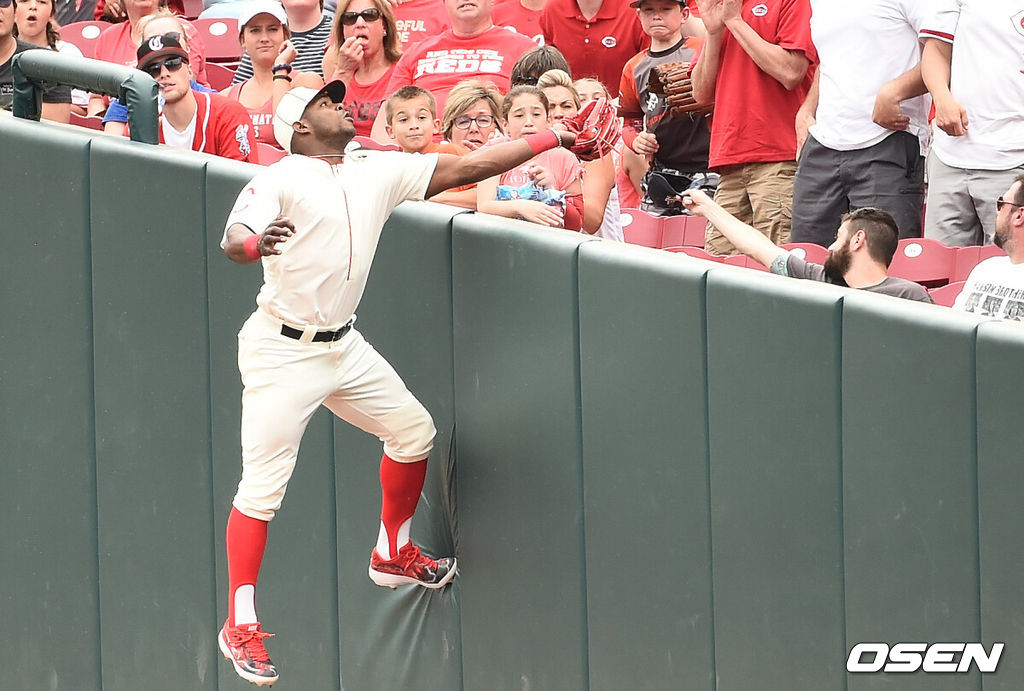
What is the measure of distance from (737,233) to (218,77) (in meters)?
4.62

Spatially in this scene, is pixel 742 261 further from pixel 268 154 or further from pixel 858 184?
pixel 268 154

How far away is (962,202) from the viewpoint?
560 centimetres

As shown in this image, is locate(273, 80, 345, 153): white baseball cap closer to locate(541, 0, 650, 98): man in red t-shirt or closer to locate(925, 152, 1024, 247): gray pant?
locate(925, 152, 1024, 247): gray pant

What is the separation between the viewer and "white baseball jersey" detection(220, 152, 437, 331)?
3.90 metres

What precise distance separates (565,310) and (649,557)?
2.25ft

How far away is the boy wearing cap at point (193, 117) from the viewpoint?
6094mm

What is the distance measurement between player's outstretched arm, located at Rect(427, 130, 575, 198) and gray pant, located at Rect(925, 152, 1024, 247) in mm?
2062

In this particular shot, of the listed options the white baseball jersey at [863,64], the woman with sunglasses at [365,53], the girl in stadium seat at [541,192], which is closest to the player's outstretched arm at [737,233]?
the girl in stadium seat at [541,192]

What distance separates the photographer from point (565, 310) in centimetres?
413

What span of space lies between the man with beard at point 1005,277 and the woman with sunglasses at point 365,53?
3.53 metres

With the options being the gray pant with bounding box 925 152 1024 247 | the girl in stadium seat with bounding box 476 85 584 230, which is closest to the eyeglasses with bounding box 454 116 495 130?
the girl in stadium seat with bounding box 476 85 584 230

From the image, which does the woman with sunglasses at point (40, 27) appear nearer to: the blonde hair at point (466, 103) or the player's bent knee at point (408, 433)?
the blonde hair at point (466, 103)

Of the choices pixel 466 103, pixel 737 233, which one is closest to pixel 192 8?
pixel 466 103

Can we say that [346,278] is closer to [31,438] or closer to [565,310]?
[565,310]
